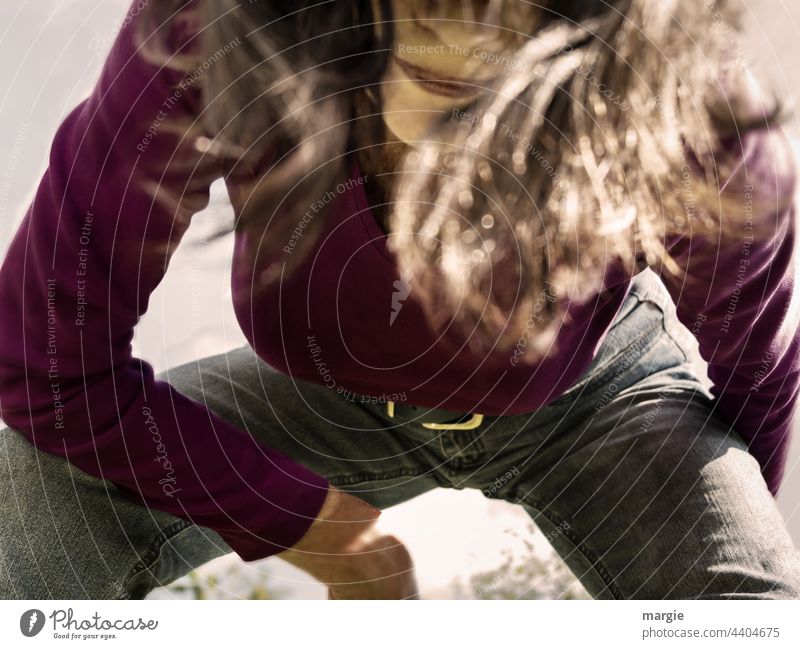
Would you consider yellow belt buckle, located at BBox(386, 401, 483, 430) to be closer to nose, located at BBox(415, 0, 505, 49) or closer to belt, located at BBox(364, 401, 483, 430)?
belt, located at BBox(364, 401, 483, 430)

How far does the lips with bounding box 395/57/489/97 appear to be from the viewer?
1.29ft

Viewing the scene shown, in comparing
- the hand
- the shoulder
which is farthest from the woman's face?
the hand

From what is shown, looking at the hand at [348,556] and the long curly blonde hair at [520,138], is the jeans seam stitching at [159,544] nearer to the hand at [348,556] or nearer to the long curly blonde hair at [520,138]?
the hand at [348,556]

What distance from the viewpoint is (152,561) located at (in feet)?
1.56

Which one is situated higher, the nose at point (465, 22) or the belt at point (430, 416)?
the nose at point (465, 22)

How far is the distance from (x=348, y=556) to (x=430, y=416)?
100 millimetres

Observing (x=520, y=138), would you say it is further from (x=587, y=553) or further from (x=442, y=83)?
(x=587, y=553)

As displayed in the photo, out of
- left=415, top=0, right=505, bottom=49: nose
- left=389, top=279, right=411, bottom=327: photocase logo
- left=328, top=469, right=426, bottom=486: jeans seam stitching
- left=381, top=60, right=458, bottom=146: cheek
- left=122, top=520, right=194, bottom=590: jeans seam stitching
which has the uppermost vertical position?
left=415, top=0, right=505, bottom=49: nose

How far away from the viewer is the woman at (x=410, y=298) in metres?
0.39

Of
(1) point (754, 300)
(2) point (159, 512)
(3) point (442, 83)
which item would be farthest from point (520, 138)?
(2) point (159, 512)

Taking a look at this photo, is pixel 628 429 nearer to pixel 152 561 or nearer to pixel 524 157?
pixel 524 157

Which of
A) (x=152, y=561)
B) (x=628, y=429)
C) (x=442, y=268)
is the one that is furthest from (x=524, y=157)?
(x=152, y=561)
